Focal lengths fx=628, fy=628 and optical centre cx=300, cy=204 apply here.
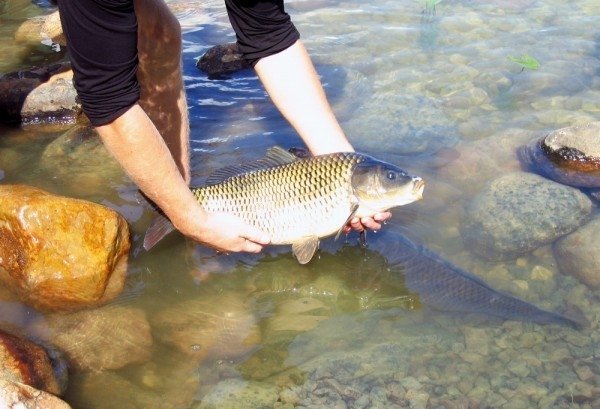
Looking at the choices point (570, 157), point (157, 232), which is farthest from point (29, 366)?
point (570, 157)

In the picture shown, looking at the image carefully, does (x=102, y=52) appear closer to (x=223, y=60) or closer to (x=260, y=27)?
(x=260, y=27)

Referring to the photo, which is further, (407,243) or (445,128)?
(445,128)

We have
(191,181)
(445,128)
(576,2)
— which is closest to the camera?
(191,181)

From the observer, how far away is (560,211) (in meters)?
4.79

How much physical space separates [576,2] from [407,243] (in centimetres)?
606

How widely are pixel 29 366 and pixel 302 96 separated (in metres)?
2.22

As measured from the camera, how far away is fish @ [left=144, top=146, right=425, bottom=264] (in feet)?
12.4

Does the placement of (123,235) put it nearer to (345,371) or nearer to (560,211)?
(345,371)

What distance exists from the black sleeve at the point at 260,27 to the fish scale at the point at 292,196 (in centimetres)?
73

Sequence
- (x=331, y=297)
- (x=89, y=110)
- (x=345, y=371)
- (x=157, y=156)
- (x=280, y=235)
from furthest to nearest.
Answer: (x=331, y=297), (x=280, y=235), (x=345, y=371), (x=157, y=156), (x=89, y=110)

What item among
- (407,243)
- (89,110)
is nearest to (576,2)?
(407,243)

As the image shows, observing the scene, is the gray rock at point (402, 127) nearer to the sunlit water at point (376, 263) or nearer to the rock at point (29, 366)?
the sunlit water at point (376, 263)

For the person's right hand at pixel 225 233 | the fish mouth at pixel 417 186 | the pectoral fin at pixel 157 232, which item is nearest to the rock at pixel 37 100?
the pectoral fin at pixel 157 232

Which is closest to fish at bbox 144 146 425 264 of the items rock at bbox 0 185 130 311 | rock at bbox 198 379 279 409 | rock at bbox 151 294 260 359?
rock at bbox 0 185 130 311
